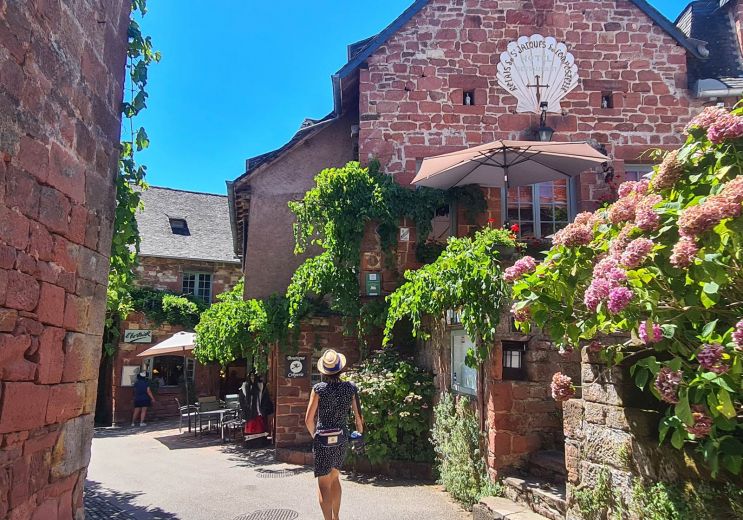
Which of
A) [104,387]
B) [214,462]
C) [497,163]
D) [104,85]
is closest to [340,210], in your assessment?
[497,163]

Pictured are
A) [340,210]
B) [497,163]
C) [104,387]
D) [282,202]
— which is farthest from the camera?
[104,387]

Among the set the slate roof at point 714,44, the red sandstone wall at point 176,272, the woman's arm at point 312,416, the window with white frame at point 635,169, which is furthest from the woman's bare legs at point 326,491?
the red sandstone wall at point 176,272

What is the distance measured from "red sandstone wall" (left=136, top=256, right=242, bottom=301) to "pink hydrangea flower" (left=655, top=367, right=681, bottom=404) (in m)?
17.1

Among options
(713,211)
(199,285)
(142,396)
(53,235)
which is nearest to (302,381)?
(53,235)

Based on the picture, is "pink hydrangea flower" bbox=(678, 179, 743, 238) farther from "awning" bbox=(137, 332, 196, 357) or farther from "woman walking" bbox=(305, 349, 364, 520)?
"awning" bbox=(137, 332, 196, 357)

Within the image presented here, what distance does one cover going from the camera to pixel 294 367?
1003 centimetres

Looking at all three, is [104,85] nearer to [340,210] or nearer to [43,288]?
[43,288]

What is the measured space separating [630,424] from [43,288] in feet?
12.2

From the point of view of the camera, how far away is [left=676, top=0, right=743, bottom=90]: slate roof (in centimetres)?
995

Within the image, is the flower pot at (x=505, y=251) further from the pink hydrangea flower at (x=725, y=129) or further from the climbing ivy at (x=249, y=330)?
the climbing ivy at (x=249, y=330)

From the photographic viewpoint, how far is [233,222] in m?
13.2

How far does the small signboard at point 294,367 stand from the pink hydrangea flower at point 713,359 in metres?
7.99

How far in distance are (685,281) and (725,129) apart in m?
0.76

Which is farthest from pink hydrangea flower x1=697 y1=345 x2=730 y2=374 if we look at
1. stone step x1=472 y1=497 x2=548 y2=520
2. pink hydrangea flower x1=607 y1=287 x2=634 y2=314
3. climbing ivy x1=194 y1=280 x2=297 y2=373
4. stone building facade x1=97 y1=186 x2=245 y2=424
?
stone building facade x1=97 y1=186 x2=245 y2=424
